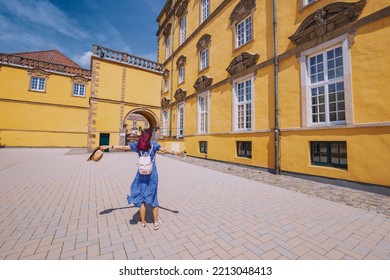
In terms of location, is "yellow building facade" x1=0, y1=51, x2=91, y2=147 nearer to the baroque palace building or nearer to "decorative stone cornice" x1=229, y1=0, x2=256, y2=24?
the baroque palace building

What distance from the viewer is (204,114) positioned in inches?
558

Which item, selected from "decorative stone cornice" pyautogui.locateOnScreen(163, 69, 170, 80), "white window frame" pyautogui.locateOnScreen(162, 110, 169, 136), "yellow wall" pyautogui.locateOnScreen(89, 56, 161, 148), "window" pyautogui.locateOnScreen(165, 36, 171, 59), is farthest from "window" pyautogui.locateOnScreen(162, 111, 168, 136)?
"window" pyautogui.locateOnScreen(165, 36, 171, 59)

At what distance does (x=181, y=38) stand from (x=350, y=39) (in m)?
15.8

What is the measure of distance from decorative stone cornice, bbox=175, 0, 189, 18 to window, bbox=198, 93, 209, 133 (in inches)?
391

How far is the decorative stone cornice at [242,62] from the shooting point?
31.2 ft

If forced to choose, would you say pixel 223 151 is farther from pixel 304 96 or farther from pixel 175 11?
pixel 175 11

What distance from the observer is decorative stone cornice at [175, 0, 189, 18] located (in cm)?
1736

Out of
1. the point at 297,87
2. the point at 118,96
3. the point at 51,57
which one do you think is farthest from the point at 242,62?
the point at 51,57

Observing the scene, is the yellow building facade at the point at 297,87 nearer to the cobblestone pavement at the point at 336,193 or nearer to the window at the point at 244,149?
the window at the point at 244,149

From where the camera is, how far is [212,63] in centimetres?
1309

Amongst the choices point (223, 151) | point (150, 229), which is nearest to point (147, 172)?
point (150, 229)

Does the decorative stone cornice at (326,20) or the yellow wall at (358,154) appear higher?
the decorative stone cornice at (326,20)

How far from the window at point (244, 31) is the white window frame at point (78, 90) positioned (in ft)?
80.2

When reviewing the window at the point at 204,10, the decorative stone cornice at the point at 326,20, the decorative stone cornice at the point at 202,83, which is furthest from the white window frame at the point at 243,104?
the window at the point at 204,10
